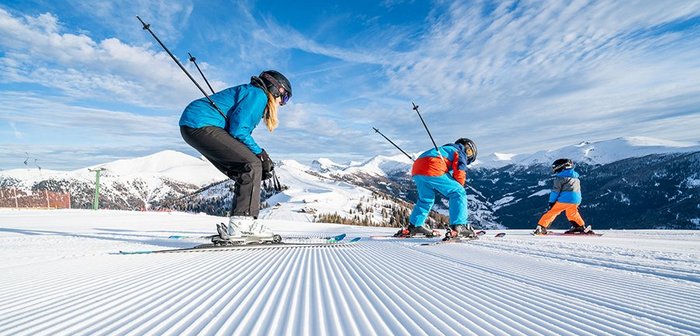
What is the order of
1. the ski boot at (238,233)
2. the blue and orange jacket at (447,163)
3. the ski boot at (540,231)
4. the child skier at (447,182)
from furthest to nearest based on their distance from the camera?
the ski boot at (540,231), the blue and orange jacket at (447,163), the child skier at (447,182), the ski boot at (238,233)

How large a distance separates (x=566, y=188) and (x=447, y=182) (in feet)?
13.3

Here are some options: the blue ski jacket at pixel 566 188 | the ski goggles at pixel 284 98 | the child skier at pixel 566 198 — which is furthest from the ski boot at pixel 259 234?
the blue ski jacket at pixel 566 188

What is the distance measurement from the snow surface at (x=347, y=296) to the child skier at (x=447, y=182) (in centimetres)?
257

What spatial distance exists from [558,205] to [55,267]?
9.17 m

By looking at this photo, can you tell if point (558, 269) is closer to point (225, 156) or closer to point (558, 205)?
point (225, 156)

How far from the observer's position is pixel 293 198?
155 meters

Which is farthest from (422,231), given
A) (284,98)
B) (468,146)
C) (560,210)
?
(560,210)

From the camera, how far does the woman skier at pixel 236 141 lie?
178 inches

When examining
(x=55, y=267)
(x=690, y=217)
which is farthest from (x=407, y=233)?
(x=690, y=217)

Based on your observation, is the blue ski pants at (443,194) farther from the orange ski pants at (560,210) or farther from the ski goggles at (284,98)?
the orange ski pants at (560,210)

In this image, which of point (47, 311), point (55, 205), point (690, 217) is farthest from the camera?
point (690, 217)

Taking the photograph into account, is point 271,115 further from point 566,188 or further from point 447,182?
point 566,188

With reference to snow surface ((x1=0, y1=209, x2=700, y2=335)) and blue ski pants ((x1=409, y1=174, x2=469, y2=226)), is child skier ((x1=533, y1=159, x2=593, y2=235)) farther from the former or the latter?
snow surface ((x1=0, y1=209, x2=700, y2=335))

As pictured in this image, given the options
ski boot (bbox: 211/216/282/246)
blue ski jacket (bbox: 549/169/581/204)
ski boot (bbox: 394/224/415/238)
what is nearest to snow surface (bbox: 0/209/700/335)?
ski boot (bbox: 211/216/282/246)
